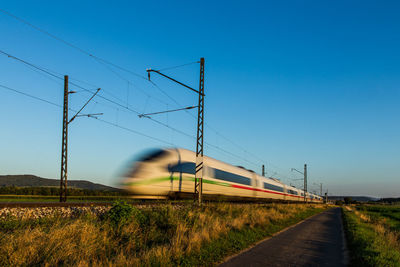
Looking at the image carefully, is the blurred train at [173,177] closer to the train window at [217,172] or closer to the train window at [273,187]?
the train window at [217,172]

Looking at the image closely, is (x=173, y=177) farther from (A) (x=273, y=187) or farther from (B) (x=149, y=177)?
(A) (x=273, y=187)

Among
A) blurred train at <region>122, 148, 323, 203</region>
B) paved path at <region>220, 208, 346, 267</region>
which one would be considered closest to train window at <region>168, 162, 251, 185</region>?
blurred train at <region>122, 148, 323, 203</region>

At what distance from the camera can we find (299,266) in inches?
296

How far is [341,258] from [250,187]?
22444 millimetres

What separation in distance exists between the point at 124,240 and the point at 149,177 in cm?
890

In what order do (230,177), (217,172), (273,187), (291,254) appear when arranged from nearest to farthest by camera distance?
1. (291,254)
2. (217,172)
3. (230,177)
4. (273,187)

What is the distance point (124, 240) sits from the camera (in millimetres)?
8539

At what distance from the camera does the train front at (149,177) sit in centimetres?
1723

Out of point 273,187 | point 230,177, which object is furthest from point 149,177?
point 273,187

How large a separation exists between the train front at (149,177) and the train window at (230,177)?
6.14 metres

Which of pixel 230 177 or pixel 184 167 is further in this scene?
pixel 230 177

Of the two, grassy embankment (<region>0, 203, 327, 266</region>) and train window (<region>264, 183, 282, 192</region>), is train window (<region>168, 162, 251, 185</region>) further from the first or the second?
train window (<region>264, 183, 282, 192</region>)

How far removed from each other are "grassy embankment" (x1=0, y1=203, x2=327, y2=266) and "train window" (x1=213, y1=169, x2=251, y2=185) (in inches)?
422

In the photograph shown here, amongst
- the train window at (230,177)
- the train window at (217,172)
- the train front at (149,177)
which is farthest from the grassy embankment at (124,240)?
the train window at (230,177)
